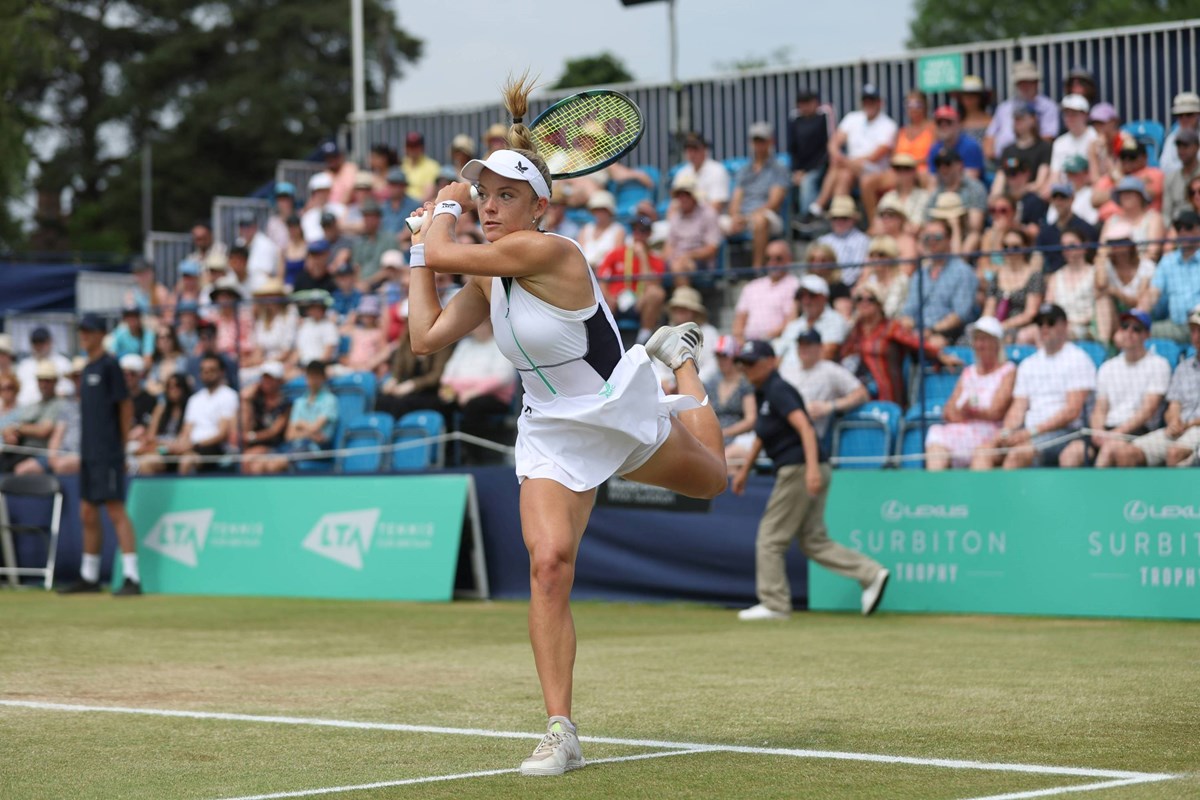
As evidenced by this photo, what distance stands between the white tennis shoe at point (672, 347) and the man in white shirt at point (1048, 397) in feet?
20.7

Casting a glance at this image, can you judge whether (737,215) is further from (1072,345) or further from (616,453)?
(616,453)

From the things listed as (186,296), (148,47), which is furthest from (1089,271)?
(148,47)

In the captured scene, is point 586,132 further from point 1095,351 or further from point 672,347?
point 1095,351

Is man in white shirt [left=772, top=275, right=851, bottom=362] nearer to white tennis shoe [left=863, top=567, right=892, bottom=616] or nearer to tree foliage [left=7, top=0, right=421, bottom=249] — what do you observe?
white tennis shoe [left=863, top=567, right=892, bottom=616]

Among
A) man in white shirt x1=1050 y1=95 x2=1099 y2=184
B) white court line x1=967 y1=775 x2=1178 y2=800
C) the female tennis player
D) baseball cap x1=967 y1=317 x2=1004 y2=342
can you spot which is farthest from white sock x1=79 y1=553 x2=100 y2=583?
white court line x1=967 y1=775 x2=1178 y2=800

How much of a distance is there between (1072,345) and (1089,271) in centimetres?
62

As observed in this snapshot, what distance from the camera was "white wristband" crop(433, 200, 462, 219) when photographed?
22.2 feet

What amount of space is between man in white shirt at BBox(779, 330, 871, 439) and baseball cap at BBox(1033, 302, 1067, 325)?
1669 millimetres

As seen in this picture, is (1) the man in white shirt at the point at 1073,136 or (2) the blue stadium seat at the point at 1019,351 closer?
(2) the blue stadium seat at the point at 1019,351

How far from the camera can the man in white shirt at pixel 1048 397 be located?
13.2m

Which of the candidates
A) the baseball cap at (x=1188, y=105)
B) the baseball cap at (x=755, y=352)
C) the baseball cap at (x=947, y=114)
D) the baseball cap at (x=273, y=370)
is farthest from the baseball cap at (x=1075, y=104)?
the baseball cap at (x=273, y=370)

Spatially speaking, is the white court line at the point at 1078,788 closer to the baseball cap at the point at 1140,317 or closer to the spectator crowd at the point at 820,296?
the spectator crowd at the point at 820,296

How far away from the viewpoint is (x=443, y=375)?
56.0 feet

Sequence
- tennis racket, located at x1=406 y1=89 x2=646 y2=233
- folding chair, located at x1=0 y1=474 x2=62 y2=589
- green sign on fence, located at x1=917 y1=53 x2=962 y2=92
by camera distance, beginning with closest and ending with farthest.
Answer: tennis racket, located at x1=406 y1=89 x2=646 y2=233
folding chair, located at x1=0 y1=474 x2=62 y2=589
green sign on fence, located at x1=917 y1=53 x2=962 y2=92
